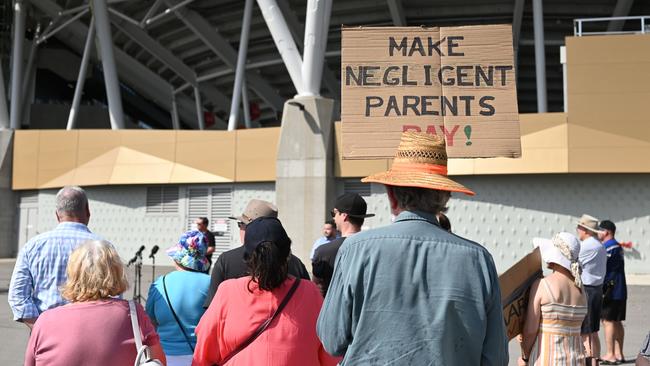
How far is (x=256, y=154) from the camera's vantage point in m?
23.1

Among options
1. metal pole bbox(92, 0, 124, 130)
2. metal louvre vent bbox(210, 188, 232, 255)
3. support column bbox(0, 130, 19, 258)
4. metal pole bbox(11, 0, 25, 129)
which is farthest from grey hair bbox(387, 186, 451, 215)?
metal pole bbox(11, 0, 25, 129)

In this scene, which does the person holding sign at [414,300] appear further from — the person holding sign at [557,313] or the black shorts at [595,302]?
the black shorts at [595,302]

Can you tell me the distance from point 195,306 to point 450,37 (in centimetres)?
302

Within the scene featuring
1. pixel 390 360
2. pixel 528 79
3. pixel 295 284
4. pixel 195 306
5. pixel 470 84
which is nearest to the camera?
pixel 390 360

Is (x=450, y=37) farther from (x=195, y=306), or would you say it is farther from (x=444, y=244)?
(x=444, y=244)

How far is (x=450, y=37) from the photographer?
594cm

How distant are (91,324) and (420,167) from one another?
1.64 metres

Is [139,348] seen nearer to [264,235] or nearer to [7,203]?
[264,235]

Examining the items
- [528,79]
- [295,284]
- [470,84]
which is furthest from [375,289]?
[528,79]

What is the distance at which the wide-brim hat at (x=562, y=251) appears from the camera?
4.64 m

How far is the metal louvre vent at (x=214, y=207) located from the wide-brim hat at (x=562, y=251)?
19397mm

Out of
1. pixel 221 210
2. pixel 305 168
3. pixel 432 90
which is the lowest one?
pixel 221 210

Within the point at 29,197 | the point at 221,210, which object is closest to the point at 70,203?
the point at 221,210

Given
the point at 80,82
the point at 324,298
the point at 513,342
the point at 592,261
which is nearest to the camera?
the point at 324,298
